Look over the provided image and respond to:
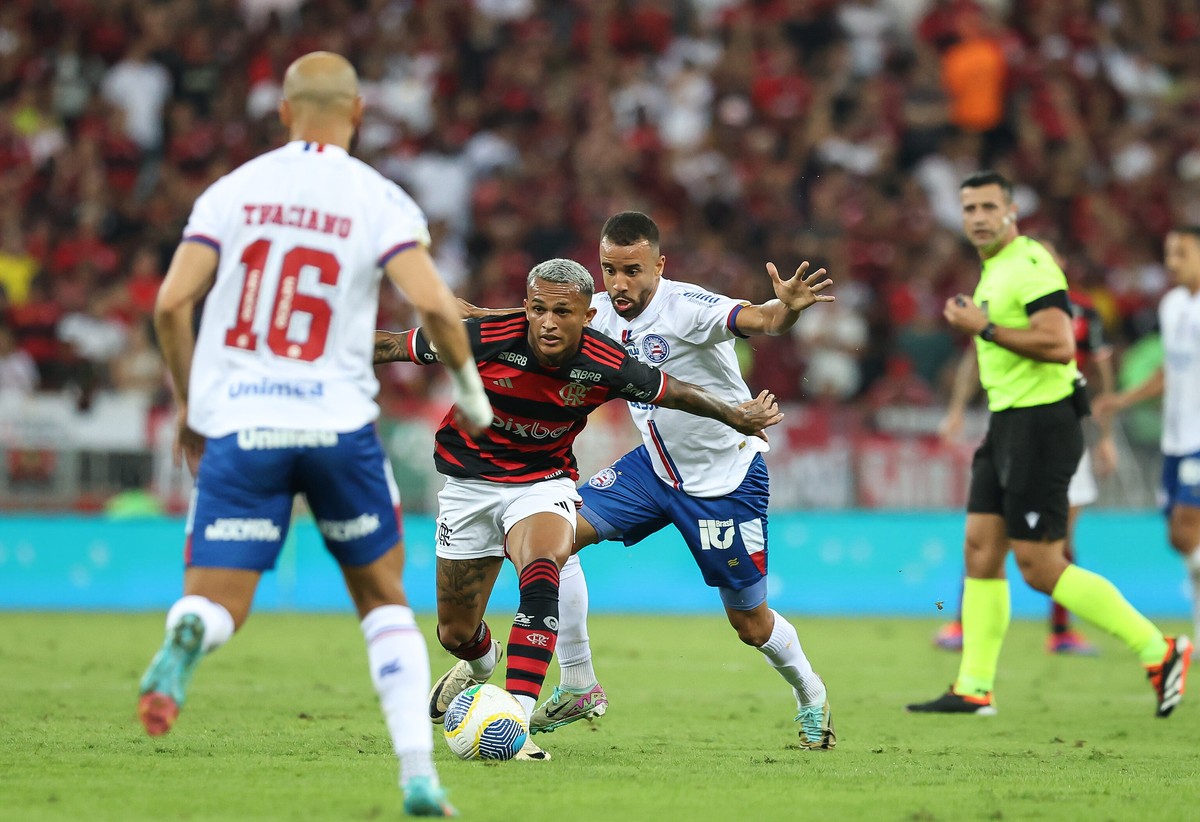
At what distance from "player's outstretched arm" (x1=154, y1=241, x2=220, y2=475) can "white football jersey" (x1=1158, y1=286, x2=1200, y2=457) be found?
8.33m

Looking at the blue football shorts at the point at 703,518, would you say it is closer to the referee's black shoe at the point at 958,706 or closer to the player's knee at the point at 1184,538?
the referee's black shoe at the point at 958,706

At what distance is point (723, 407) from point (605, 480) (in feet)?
4.29

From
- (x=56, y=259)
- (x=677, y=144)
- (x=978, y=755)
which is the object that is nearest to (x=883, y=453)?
(x=677, y=144)

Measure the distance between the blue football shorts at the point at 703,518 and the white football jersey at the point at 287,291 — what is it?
273 centimetres

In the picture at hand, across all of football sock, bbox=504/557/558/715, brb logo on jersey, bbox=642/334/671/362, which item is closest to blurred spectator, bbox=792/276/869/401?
brb logo on jersey, bbox=642/334/671/362

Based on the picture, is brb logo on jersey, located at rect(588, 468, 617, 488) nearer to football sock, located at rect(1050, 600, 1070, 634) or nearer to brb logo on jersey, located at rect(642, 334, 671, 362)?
brb logo on jersey, located at rect(642, 334, 671, 362)

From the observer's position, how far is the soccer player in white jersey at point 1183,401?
11445 millimetres

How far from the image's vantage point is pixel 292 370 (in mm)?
5047

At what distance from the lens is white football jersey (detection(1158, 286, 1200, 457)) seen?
37.7 feet

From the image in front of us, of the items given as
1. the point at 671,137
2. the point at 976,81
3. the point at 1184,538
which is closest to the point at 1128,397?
the point at 1184,538

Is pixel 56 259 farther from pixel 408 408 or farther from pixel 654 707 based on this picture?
pixel 654 707

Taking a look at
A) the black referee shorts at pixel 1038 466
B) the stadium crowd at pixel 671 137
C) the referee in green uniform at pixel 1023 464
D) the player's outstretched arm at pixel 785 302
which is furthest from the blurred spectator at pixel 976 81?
the player's outstretched arm at pixel 785 302

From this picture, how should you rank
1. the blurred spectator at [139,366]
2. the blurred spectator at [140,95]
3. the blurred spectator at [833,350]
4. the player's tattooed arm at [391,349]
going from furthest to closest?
the blurred spectator at [140,95], the blurred spectator at [833,350], the blurred spectator at [139,366], the player's tattooed arm at [391,349]

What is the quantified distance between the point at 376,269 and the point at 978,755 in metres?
3.53
